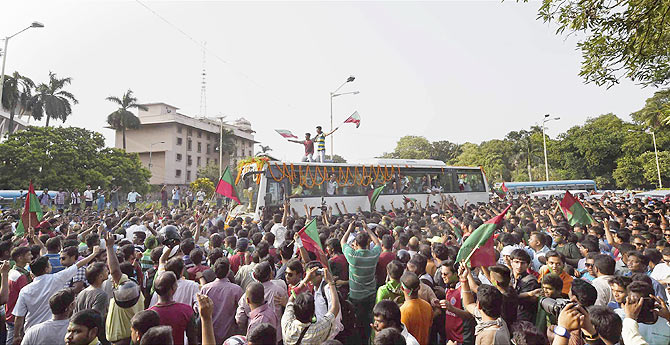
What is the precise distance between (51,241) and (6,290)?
1.09 m

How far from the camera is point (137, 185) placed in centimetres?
2986

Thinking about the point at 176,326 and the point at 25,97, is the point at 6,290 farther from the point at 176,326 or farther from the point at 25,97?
the point at 25,97

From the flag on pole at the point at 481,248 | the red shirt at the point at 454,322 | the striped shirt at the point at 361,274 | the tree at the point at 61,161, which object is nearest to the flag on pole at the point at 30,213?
the striped shirt at the point at 361,274

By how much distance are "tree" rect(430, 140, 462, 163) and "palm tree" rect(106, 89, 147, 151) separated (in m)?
45.1

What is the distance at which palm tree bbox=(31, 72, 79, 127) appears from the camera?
3600 centimetres

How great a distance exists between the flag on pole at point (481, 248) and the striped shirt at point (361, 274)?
3.29 ft

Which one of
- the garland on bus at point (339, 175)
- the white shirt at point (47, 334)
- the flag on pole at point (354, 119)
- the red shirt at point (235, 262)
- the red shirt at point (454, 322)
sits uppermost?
the flag on pole at point (354, 119)

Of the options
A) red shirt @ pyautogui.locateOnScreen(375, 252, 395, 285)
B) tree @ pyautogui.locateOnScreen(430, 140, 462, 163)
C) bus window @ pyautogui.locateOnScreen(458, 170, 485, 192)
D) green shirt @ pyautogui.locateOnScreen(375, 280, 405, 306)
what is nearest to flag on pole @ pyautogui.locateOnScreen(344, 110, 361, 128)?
bus window @ pyautogui.locateOnScreen(458, 170, 485, 192)

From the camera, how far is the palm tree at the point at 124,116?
41656 millimetres

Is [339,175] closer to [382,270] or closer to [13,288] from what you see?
[382,270]

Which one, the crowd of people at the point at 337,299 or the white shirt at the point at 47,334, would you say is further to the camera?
the white shirt at the point at 47,334

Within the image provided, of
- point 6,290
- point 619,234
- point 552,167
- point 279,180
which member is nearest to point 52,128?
point 279,180

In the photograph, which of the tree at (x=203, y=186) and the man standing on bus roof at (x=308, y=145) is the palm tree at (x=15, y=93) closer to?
the tree at (x=203, y=186)

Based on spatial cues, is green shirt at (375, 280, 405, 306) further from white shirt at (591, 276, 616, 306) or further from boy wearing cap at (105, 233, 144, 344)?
boy wearing cap at (105, 233, 144, 344)
